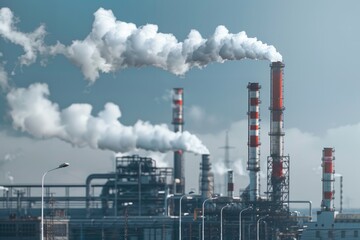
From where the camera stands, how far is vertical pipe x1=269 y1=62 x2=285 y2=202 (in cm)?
12875

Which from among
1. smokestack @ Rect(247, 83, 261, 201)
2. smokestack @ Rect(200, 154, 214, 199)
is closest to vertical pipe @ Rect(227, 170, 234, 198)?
smokestack @ Rect(200, 154, 214, 199)

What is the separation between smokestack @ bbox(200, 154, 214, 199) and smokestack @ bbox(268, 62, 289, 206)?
1449cm

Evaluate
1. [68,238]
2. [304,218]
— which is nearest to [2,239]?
[68,238]

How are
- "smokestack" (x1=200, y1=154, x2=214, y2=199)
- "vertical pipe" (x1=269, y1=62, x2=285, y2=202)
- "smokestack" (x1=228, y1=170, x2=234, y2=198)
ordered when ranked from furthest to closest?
"smokestack" (x1=228, y1=170, x2=234, y2=198), "smokestack" (x1=200, y1=154, x2=214, y2=199), "vertical pipe" (x1=269, y1=62, x2=285, y2=202)

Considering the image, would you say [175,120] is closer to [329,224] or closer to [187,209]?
[187,209]

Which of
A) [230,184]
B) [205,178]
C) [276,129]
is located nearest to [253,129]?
[276,129]

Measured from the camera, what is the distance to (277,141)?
130 metres

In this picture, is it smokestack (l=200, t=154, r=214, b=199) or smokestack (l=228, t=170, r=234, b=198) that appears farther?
smokestack (l=228, t=170, r=234, b=198)

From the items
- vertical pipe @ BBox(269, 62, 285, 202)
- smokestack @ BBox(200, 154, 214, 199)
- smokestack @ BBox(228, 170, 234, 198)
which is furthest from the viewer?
smokestack @ BBox(228, 170, 234, 198)

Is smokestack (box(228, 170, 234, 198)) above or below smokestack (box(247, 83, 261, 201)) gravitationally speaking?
below

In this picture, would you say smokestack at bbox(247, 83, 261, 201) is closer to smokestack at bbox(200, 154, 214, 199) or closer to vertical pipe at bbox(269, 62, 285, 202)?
vertical pipe at bbox(269, 62, 285, 202)

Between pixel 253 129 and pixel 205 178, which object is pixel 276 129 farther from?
pixel 205 178

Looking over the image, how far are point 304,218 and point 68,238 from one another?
34.4 metres

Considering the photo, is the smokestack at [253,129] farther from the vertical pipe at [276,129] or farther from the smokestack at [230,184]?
the smokestack at [230,184]
